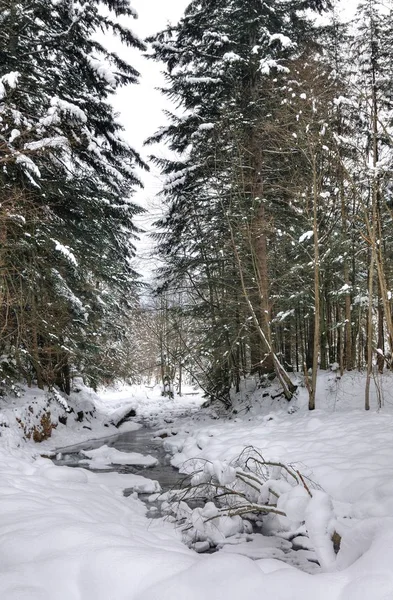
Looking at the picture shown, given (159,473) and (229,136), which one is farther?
(229,136)

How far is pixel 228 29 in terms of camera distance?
11.4 meters

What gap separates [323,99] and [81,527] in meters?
9.49

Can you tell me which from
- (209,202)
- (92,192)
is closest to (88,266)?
(92,192)

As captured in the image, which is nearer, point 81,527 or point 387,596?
point 387,596

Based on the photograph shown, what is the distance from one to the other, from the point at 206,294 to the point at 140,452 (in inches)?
254

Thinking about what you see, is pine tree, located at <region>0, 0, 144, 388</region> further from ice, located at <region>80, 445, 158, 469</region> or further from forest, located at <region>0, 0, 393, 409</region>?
ice, located at <region>80, 445, 158, 469</region>

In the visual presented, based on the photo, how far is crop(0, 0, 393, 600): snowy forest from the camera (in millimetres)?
3168

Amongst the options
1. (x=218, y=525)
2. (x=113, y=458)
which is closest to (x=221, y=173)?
(x=113, y=458)

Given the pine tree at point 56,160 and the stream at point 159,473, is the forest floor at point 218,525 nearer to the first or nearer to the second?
the stream at point 159,473

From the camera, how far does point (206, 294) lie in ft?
46.9

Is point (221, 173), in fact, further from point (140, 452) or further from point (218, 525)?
point (218, 525)

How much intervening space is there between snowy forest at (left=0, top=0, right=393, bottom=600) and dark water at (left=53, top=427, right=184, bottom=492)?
87mm

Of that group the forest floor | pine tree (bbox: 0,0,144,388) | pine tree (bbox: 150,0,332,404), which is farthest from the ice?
pine tree (bbox: 150,0,332,404)

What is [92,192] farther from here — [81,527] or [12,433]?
[81,527]
